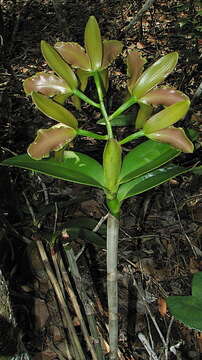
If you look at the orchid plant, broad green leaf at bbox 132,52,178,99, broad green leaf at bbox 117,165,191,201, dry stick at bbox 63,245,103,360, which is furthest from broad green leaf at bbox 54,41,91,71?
dry stick at bbox 63,245,103,360

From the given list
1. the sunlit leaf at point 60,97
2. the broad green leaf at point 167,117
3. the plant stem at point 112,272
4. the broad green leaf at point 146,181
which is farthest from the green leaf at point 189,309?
the sunlit leaf at point 60,97

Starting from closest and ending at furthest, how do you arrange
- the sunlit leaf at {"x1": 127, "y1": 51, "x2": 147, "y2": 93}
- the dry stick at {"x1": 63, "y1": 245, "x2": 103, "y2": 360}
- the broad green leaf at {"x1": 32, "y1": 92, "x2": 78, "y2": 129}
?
the broad green leaf at {"x1": 32, "y1": 92, "x2": 78, "y2": 129} → the sunlit leaf at {"x1": 127, "y1": 51, "x2": 147, "y2": 93} → the dry stick at {"x1": 63, "y1": 245, "x2": 103, "y2": 360}

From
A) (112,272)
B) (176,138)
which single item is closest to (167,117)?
(176,138)

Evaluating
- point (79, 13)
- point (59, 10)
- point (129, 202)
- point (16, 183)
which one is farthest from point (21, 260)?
point (79, 13)

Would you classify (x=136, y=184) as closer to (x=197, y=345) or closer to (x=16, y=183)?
(x=197, y=345)

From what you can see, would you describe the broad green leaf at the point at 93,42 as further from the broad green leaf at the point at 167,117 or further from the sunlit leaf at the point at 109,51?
the broad green leaf at the point at 167,117

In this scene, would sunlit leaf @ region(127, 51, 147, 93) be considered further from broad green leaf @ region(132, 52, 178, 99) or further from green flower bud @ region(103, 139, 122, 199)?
green flower bud @ region(103, 139, 122, 199)

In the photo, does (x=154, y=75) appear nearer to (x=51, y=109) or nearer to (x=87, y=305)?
(x=51, y=109)

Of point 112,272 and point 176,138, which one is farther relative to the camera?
point 112,272
